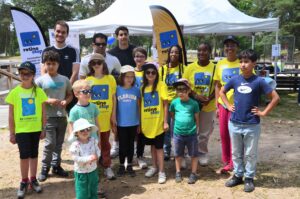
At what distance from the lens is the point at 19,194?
414 cm

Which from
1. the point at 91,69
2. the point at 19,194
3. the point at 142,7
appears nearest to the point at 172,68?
the point at 91,69

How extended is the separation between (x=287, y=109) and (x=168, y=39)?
5789 mm

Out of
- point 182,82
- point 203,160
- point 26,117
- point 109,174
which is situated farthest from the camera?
point 203,160

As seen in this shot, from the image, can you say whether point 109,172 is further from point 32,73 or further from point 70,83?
point 32,73

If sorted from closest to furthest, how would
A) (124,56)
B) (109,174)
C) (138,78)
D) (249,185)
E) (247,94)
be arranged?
(247,94)
(249,185)
(109,174)
(138,78)
(124,56)

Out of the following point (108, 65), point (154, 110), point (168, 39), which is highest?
point (168, 39)

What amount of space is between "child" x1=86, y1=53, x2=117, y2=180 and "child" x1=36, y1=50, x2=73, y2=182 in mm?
364

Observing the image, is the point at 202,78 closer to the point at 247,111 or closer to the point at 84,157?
the point at 247,111

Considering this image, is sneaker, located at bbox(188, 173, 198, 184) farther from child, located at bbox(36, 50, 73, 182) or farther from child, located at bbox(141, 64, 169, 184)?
child, located at bbox(36, 50, 73, 182)

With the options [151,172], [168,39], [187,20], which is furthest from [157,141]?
[187,20]

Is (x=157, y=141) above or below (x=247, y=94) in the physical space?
below

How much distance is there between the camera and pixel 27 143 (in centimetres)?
412

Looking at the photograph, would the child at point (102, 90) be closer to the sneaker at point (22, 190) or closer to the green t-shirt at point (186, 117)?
the green t-shirt at point (186, 117)

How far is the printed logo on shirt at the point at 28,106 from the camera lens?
162 inches
